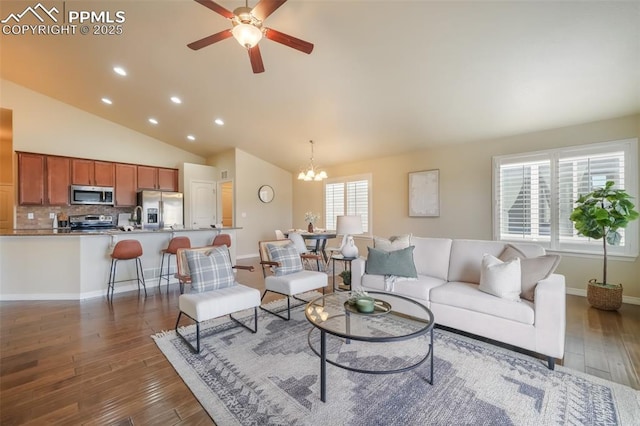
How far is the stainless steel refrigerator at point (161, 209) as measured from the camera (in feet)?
21.2

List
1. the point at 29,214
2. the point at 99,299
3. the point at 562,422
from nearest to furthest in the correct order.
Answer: the point at 562,422, the point at 99,299, the point at 29,214

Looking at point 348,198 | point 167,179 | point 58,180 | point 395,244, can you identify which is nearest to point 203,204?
point 167,179

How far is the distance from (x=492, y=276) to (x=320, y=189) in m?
5.41

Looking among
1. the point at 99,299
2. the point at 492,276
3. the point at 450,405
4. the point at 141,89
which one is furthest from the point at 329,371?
the point at 141,89

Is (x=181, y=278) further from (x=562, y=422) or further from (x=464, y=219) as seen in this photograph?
(x=464, y=219)

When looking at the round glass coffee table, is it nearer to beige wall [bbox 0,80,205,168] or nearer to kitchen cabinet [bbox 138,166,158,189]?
kitchen cabinet [bbox 138,166,158,189]

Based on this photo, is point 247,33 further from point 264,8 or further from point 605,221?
point 605,221

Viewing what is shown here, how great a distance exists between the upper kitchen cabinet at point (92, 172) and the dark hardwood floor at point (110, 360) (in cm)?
320

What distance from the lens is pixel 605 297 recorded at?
10.9ft

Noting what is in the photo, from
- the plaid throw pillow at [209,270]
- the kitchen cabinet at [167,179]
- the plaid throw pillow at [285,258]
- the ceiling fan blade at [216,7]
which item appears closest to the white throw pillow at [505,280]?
the plaid throw pillow at [285,258]

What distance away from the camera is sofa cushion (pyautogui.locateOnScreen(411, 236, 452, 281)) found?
10.6ft

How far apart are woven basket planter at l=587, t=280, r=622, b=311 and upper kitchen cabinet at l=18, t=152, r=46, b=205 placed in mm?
9521

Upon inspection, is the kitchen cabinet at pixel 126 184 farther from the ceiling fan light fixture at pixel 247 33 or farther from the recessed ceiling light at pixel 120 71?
the ceiling fan light fixture at pixel 247 33

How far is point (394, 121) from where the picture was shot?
179 inches
